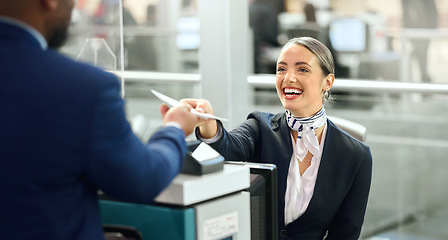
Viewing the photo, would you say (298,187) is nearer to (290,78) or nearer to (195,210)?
(290,78)

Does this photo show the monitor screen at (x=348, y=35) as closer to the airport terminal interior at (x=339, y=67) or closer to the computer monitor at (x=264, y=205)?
the airport terminal interior at (x=339, y=67)

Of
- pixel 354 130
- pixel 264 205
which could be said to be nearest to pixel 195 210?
pixel 264 205

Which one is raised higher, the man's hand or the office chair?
the man's hand

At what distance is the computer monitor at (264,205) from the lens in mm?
1719

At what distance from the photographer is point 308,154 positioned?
2.26m

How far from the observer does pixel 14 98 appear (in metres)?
1.17

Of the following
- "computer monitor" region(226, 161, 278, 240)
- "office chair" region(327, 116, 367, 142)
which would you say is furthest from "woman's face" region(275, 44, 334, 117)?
"computer monitor" region(226, 161, 278, 240)

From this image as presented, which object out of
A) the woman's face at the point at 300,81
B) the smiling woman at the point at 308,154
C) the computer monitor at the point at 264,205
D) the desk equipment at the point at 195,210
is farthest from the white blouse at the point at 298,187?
the desk equipment at the point at 195,210

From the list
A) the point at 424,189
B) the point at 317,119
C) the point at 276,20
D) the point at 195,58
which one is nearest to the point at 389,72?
the point at 276,20

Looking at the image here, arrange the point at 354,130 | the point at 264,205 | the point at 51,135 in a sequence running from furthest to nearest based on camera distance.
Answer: the point at 354,130, the point at 264,205, the point at 51,135

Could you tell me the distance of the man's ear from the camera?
4.02 feet

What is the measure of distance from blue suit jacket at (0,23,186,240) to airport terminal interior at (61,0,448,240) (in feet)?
0.62

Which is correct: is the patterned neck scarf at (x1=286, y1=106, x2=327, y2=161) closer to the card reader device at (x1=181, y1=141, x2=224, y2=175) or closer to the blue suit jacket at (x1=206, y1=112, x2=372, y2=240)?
the blue suit jacket at (x1=206, y1=112, x2=372, y2=240)

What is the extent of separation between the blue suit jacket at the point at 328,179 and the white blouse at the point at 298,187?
0.06 ft
